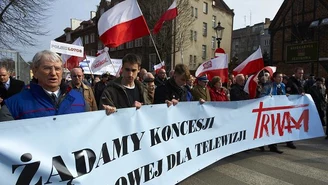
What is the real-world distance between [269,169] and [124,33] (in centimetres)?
350

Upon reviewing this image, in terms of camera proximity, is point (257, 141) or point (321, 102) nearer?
point (257, 141)

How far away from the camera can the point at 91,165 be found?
2.41 meters

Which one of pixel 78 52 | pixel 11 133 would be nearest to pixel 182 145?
pixel 11 133

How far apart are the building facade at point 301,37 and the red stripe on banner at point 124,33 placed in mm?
18049

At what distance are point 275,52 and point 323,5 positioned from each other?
5.09 meters

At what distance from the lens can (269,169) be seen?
470cm

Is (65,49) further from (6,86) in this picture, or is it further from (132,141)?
(132,141)

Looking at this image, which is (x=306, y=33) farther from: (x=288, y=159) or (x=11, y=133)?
(x=11, y=133)

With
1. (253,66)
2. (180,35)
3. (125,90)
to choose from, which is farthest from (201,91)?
(180,35)

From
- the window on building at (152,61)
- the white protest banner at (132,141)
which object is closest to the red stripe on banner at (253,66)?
the white protest banner at (132,141)

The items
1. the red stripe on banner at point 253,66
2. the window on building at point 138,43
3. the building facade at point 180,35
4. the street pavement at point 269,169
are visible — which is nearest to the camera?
the street pavement at point 269,169

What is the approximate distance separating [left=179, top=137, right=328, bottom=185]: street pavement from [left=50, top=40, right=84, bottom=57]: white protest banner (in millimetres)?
5126

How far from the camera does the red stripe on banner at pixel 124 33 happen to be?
4.83 metres

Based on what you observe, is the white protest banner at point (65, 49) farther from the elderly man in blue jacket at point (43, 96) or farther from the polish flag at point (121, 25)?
the elderly man in blue jacket at point (43, 96)
